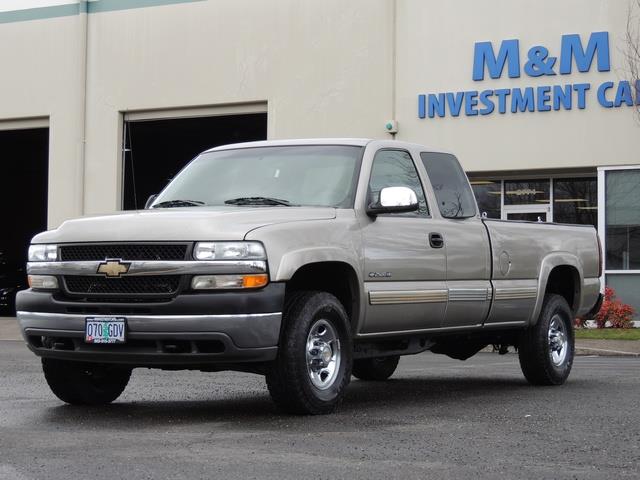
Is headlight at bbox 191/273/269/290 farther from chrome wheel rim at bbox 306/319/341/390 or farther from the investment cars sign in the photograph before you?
the investment cars sign

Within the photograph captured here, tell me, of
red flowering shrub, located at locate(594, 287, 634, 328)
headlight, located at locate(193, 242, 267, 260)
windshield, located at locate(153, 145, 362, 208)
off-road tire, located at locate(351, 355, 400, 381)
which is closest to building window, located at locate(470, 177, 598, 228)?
red flowering shrub, located at locate(594, 287, 634, 328)

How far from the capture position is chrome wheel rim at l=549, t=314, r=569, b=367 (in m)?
11.3

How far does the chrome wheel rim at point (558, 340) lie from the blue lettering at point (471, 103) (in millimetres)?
13115

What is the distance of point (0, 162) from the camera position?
3938 centimetres

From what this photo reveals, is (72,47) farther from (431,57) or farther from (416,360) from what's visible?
(416,360)

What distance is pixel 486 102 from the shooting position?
24094 millimetres

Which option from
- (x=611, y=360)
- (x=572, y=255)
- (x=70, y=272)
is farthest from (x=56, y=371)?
(x=611, y=360)

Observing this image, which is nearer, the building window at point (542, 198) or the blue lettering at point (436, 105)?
the building window at point (542, 198)

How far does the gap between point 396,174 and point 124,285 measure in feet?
8.84

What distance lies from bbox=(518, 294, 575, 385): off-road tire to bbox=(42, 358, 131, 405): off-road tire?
3781 mm

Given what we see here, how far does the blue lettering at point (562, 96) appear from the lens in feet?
76.5

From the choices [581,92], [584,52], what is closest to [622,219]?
[581,92]

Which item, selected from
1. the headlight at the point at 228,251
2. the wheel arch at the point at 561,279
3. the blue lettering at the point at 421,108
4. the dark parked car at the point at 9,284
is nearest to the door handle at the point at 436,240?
the wheel arch at the point at 561,279

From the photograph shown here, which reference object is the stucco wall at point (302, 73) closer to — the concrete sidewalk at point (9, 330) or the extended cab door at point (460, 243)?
the concrete sidewalk at point (9, 330)
